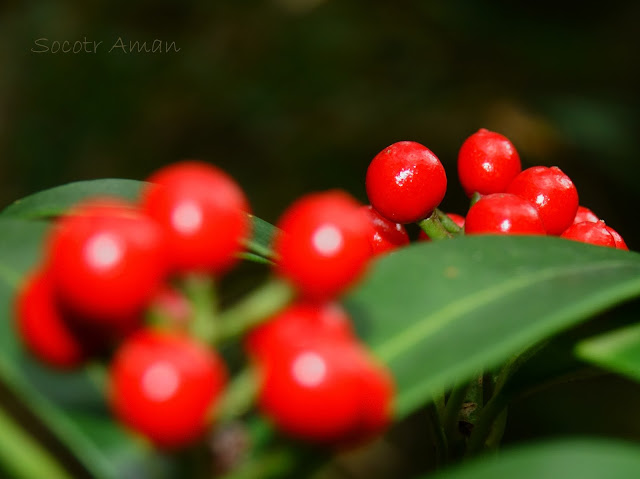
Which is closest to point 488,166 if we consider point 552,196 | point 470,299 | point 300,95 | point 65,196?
point 552,196

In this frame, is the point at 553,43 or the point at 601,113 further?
the point at 553,43

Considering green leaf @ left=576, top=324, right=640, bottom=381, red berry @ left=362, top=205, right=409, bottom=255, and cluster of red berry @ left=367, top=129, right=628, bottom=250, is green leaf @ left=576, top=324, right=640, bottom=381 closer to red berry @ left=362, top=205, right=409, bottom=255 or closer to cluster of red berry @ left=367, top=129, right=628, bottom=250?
cluster of red berry @ left=367, top=129, right=628, bottom=250

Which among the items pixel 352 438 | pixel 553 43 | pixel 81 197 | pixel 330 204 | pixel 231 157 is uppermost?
pixel 330 204

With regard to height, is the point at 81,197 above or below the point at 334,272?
below

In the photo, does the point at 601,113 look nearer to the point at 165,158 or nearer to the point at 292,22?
the point at 292,22

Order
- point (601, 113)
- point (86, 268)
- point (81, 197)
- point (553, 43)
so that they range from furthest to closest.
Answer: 1. point (553, 43)
2. point (601, 113)
3. point (81, 197)
4. point (86, 268)

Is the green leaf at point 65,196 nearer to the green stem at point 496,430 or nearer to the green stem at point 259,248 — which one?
the green stem at point 259,248

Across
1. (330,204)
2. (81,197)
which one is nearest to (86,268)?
(330,204)
